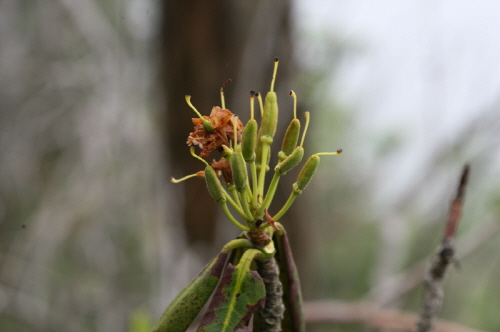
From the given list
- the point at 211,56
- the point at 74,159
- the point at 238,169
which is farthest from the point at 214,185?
the point at 74,159

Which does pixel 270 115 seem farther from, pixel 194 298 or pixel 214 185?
pixel 194 298

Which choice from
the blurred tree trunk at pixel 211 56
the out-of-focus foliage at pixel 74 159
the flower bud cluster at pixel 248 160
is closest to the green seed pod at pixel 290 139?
the flower bud cluster at pixel 248 160

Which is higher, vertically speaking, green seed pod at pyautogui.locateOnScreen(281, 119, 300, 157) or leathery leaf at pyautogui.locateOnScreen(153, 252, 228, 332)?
green seed pod at pyautogui.locateOnScreen(281, 119, 300, 157)

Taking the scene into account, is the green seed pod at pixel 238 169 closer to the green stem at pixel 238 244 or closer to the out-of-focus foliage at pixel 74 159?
the green stem at pixel 238 244

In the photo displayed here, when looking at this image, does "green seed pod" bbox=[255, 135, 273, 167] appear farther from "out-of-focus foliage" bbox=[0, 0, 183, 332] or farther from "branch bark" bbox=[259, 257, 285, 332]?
"out-of-focus foliage" bbox=[0, 0, 183, 332]

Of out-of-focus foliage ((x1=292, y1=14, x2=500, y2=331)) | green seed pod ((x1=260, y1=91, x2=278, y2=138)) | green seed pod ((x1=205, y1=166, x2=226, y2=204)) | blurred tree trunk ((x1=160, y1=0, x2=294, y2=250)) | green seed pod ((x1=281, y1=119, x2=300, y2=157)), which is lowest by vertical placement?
out-of-focus foliage ((x1=292, y1=14, x2=500, y2=331))

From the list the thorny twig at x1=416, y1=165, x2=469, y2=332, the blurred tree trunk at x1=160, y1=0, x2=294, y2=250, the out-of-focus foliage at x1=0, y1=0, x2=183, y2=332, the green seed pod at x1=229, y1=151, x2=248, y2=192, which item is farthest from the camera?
the out-of-focus foliage at x1=0, y1=0, x2=183, y2=332

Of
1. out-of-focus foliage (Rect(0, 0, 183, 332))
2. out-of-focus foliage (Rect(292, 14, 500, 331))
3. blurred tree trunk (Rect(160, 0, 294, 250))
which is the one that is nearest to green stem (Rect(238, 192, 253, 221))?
out-of-focus foliage (Rect(292, 14, 500, 331))

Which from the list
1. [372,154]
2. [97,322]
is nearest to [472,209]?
[372,154]
